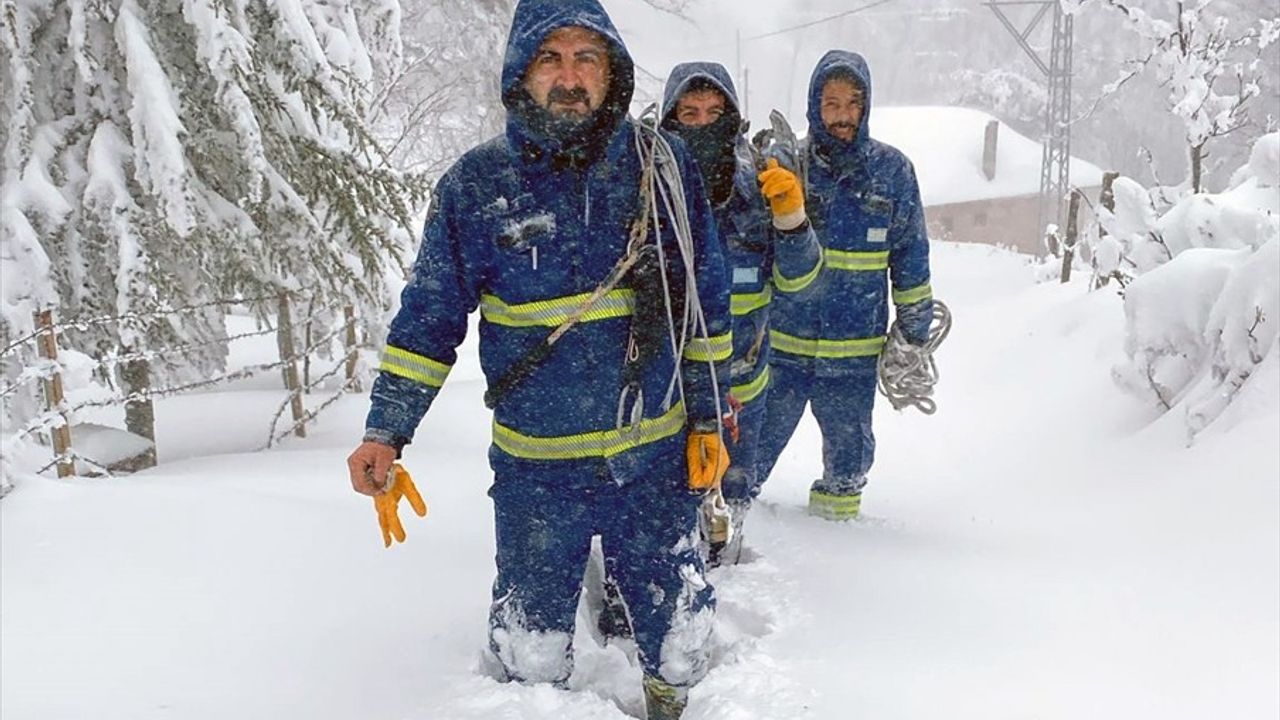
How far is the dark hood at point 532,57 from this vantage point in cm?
247

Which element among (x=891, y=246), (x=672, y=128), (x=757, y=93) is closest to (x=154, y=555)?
(x=672, y=128)

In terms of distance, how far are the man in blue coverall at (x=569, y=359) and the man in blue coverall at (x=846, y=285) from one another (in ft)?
6.17

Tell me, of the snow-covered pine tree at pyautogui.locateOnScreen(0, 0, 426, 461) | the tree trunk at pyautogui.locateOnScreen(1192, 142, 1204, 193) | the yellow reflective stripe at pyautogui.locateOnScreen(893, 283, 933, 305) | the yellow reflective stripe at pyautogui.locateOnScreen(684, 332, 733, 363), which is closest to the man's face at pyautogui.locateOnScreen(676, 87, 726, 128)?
the yellow reflective stripe at pyautogui.locateOnScreen(684, 332, 733, 363)

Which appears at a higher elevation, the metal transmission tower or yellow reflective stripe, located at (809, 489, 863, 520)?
the metal transmission tower

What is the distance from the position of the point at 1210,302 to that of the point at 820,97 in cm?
325

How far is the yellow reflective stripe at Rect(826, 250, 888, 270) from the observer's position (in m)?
4.57

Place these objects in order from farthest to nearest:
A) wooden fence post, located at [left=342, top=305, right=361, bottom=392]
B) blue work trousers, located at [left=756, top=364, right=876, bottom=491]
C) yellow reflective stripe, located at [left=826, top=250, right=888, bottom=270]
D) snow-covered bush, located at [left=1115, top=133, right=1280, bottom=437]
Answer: wooden fence post, located at [left=342, top=305, right=361, bottom=392]
snow-covered bush, located at [left=1115, top=133, right=1280, bottom=437]
blue work trousers, located at [left=756, top=364, right=876, bottom=491]
yellow reflective stripe, located at [left=826, top=250, right=888, bottom=270]

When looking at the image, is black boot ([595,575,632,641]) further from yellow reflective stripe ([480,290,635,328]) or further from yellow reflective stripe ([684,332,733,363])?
yellow reflective stripe ([480,290,635,328])

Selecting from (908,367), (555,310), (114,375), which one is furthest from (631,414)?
(114,375)

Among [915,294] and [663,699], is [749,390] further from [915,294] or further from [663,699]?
[663,699]

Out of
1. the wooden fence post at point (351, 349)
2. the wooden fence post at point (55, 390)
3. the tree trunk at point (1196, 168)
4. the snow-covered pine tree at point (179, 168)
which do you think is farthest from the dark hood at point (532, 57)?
the tree trunk at point (1196, 168)

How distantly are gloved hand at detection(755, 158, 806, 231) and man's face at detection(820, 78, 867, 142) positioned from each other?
939 mm

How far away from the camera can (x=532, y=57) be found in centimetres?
250

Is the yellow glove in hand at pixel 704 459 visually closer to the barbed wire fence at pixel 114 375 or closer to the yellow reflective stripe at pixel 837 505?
the yellow reflective stripe at pixel 837 505
